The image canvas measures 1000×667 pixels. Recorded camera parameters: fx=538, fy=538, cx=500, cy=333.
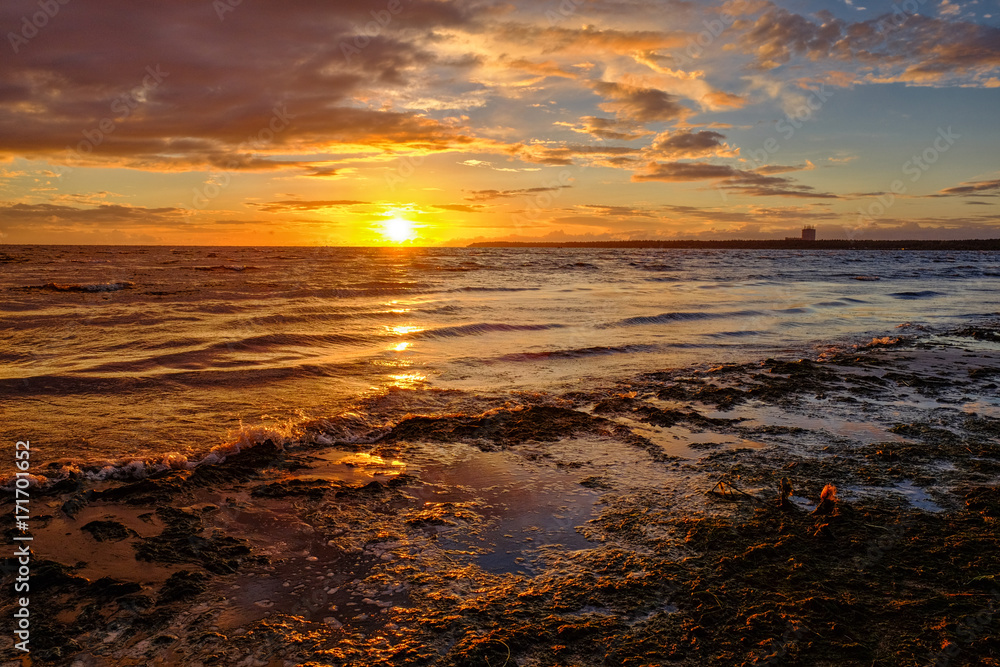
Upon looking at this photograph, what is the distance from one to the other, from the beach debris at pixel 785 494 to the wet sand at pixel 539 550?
48 mm

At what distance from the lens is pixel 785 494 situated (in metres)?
4.94

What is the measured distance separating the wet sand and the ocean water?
1531 millimetres

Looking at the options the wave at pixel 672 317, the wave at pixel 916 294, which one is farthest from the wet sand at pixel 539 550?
the wave at pixel 916 294

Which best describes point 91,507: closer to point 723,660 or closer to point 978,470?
point 723,660

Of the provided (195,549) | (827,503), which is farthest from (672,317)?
(195,549)

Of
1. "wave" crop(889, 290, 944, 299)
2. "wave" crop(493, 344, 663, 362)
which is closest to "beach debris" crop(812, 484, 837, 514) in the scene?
"wave" crop(493, 344, 663, 362)

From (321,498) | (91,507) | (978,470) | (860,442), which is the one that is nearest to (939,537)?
(978,470)

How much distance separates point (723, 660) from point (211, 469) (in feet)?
16.9

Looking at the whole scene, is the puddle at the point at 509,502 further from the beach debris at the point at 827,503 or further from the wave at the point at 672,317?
the wave at the point at 672,317

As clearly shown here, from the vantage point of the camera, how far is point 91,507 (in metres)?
4.95

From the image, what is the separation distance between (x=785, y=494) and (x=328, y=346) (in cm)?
1099

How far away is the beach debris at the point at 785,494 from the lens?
4.87 metres

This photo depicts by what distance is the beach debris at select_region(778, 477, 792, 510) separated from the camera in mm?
4867

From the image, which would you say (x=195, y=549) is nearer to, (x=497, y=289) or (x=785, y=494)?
(x=785, y=494)
